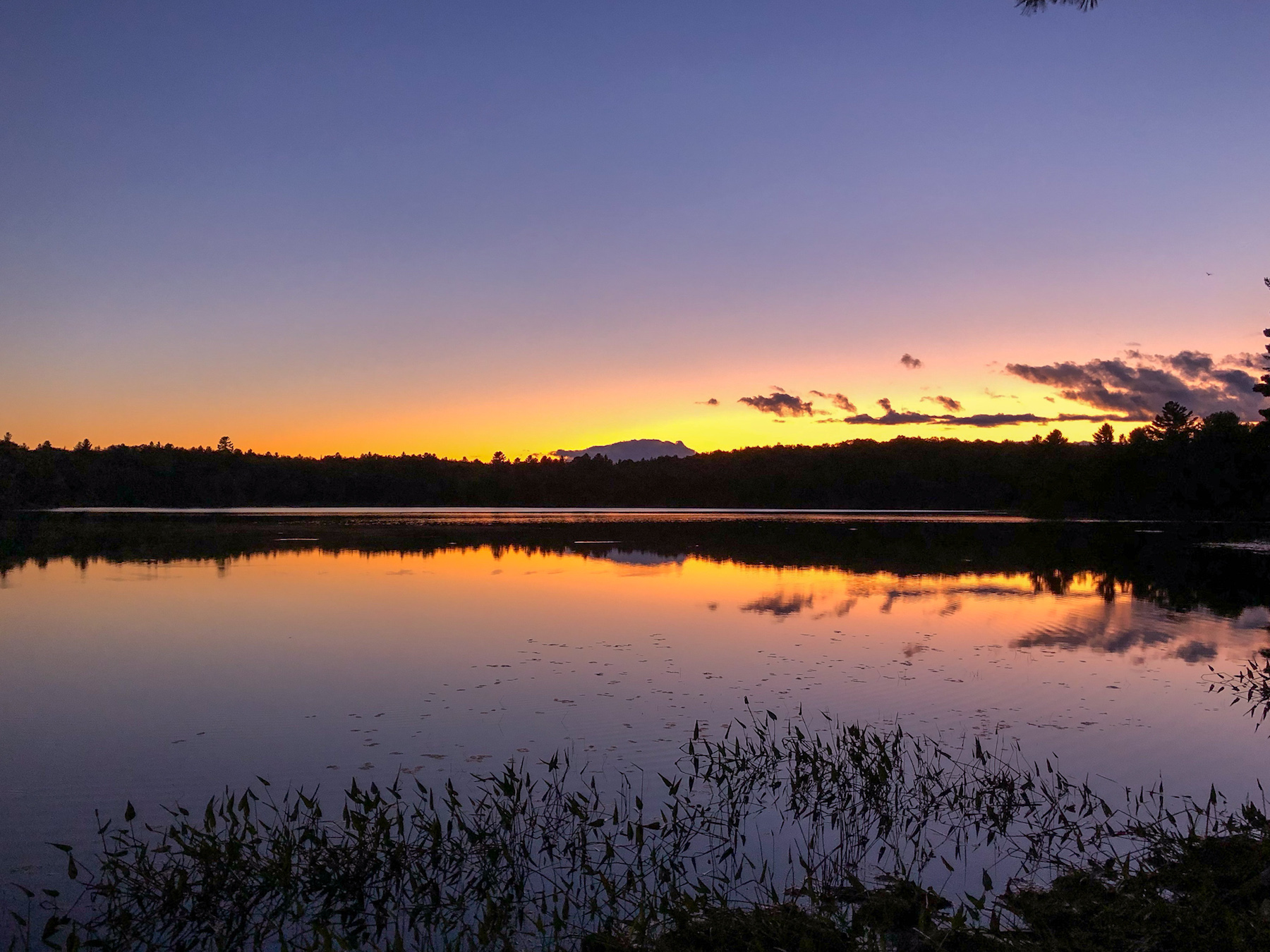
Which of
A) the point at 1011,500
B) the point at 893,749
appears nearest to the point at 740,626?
the point at 893,749

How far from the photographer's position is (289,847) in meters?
5.79

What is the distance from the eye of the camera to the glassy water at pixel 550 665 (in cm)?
855

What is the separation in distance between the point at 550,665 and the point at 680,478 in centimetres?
13131

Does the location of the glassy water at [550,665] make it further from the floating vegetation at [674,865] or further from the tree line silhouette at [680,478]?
the tree line silhouette at [680,478]

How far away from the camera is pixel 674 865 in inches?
241

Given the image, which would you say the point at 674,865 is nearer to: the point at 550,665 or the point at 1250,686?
the point at 550,665

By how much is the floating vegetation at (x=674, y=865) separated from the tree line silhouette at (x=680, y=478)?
87433 millimetres

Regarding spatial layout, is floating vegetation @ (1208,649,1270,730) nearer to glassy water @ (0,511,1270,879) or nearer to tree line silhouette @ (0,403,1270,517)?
glassy water @ (0,511,1270,879)

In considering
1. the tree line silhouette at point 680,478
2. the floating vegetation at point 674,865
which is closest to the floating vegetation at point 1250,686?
the floating vegetation at point 674,865

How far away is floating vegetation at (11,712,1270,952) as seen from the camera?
16.4 ft

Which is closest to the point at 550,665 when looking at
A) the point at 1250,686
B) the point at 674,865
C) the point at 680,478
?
the point at 674,865

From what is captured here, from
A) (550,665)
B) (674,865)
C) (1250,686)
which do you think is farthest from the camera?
(550,665)

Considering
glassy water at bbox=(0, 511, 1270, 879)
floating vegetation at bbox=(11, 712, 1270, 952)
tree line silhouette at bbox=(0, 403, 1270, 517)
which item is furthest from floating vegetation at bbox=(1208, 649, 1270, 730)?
tree line silhouette at bbox=(0, 403, 1270, 517)

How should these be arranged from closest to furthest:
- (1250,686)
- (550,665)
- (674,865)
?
(674,865), (1250,686), (550,665)
